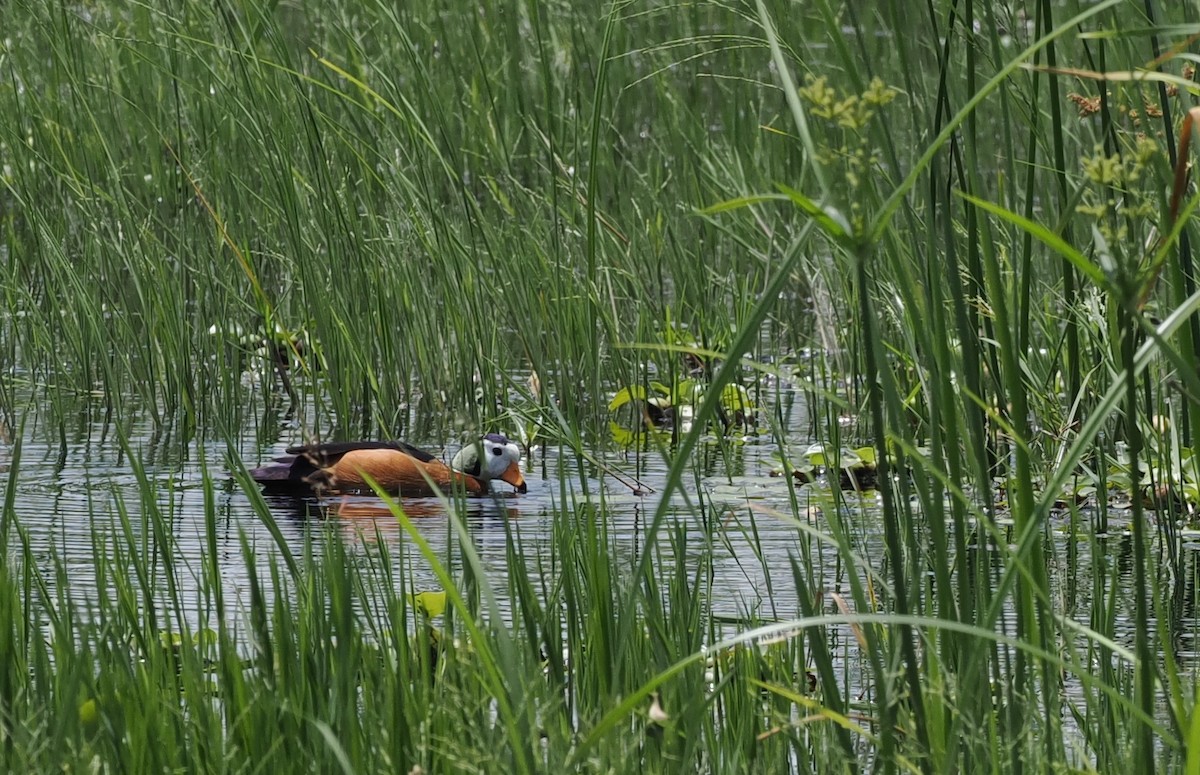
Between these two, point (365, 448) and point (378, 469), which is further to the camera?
point (365, 448)

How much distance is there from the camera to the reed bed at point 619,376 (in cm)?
196

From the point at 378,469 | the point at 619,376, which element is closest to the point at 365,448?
the point at 378,469

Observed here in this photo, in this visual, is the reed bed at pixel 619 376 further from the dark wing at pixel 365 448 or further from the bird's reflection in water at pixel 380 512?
the dark wing at pixel 365 448

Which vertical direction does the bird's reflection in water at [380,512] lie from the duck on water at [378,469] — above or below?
below

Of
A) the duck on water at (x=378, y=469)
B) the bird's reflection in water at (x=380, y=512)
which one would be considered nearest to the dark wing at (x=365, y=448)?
the duck on water at (x=378, y=469)

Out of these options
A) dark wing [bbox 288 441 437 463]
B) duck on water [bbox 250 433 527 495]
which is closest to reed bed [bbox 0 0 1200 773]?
duck on water [bbox 250 433 527 495]

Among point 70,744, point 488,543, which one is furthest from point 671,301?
point 70,744

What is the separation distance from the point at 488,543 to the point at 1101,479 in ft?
4.01

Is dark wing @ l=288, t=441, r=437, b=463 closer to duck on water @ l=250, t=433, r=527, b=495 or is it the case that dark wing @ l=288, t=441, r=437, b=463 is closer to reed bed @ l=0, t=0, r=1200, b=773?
duck on water @ l=250, t=433, r=527, b=495

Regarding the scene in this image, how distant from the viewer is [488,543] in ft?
12.7

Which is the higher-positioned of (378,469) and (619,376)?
(619,376)

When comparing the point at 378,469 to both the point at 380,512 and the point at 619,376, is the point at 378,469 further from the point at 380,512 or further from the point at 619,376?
the point at 619,376

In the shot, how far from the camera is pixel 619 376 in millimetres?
5367

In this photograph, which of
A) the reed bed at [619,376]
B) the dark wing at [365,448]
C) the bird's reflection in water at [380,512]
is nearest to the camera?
the reed bed at [619,376]
